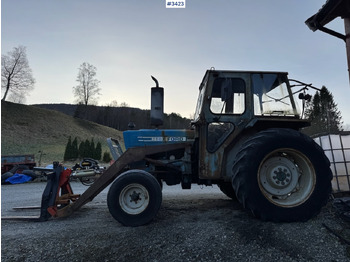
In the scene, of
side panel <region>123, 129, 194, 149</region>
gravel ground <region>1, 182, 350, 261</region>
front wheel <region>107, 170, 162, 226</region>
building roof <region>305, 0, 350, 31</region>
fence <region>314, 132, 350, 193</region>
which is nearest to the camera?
gravel ground <region>1, 182, 350, 261</region>

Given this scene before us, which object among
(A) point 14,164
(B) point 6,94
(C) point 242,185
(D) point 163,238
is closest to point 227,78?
(C) point 242,185

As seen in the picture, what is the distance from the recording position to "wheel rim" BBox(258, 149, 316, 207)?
3338 millimetres

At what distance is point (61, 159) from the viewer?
67.1 feet

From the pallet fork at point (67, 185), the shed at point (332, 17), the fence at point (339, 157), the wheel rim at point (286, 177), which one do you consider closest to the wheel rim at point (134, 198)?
the pallet fork at point (67, 185)

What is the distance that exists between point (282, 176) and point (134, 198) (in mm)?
2154

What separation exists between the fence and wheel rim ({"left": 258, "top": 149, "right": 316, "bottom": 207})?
6.72 ft

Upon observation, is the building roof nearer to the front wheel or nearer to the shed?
the shed

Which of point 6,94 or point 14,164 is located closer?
point 14,164

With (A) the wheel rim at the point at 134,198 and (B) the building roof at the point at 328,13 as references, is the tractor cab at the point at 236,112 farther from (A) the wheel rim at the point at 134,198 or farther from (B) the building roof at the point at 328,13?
(B) the building roof at the point at 328,13

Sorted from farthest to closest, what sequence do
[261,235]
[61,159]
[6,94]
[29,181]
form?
[6,94] → [61,159] → [29,181] → [261,235]

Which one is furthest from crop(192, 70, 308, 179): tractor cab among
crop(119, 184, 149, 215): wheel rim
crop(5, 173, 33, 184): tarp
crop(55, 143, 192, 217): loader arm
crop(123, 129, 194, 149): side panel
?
crop(5, 173, 33, 184): tarp

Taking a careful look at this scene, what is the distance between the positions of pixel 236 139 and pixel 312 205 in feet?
4.47

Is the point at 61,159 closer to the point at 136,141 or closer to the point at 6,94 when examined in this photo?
the point at 136,141

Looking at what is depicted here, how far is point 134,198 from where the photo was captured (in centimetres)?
342
